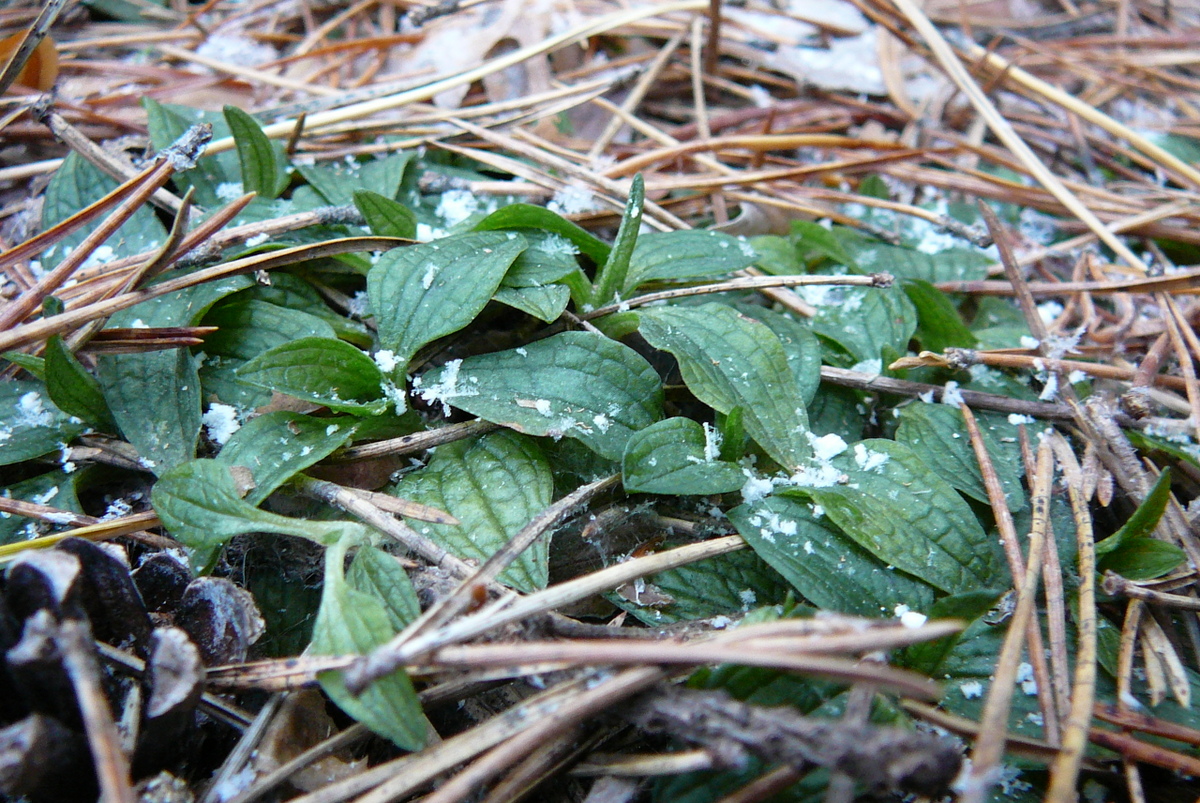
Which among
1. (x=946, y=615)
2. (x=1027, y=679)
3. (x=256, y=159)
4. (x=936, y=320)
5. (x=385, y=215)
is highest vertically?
(x=256, y=159)

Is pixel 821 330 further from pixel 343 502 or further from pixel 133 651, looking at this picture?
pixel 133 651

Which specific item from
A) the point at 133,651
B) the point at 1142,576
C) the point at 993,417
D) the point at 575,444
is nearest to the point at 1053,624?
the point at 1142,576

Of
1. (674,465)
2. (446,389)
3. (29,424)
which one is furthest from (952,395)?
(29,424)

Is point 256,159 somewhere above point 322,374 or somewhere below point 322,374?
above

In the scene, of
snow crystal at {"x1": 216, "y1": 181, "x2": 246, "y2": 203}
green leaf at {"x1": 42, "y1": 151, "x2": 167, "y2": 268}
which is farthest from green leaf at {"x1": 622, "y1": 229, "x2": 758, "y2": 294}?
green leaf at {"x1": 42, "y1": 151, "x2": 167, "y2": 268}

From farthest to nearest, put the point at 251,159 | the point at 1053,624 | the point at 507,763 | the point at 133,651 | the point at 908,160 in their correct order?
the point at 908,160
the point at 251,159
the point at 1053,624
the point at 133,651
the point at 507,763

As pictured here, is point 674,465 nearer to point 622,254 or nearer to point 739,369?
point 739,369
